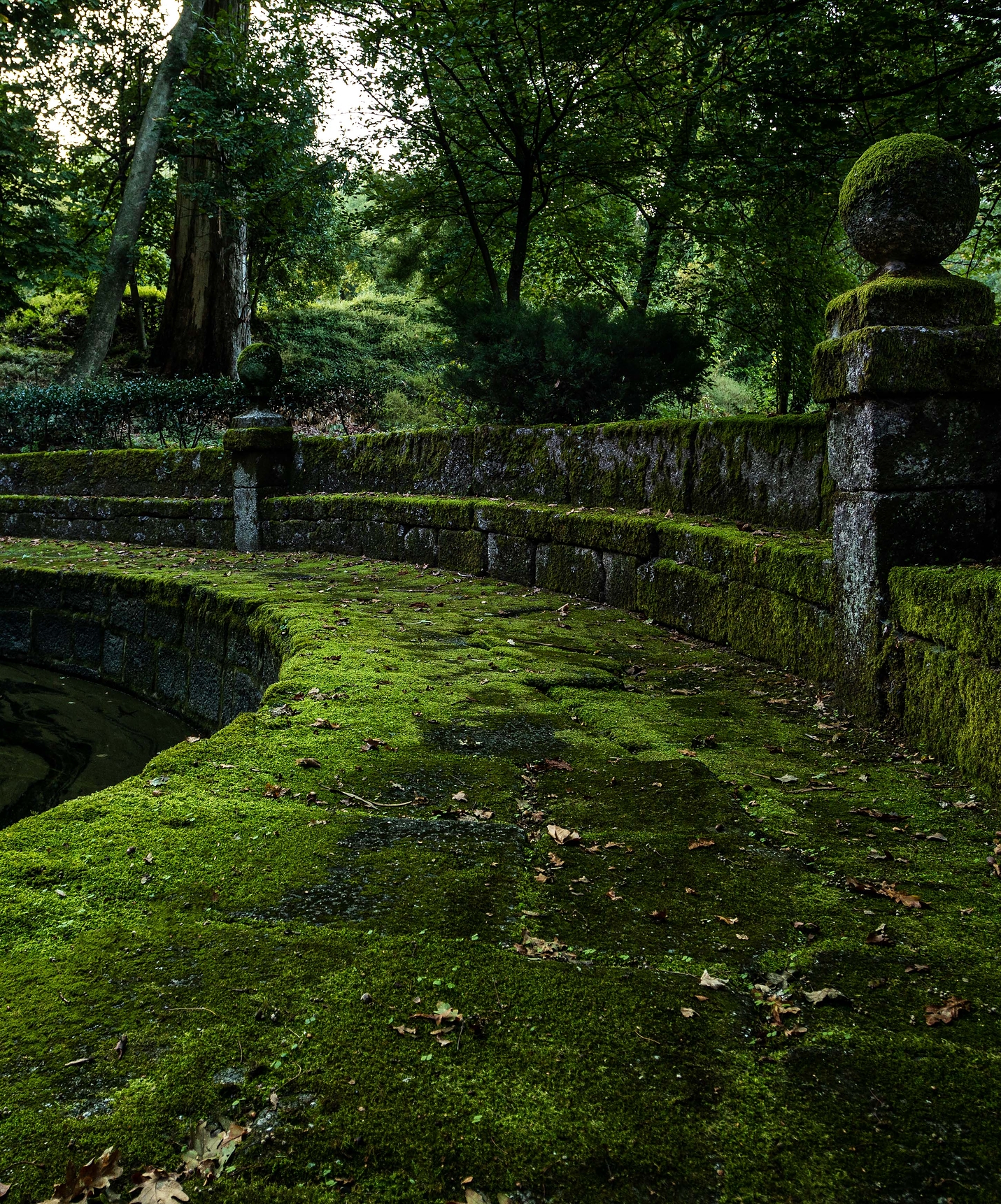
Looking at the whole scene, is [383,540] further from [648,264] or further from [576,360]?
[648,264]

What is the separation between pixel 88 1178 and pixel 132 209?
16.9 metres

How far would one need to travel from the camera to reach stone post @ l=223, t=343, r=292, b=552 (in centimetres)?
941

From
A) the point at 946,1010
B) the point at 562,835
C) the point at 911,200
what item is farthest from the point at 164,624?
the point at 946,1010

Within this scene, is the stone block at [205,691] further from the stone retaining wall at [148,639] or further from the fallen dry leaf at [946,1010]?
the fallen dry leaf at [946,1010]

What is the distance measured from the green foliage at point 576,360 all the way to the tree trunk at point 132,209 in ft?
29.4

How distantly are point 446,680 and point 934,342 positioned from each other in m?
2.38

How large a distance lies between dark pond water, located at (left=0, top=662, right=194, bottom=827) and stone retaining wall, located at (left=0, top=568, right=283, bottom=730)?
0.55 feet

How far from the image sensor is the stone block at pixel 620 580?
18.5 ft

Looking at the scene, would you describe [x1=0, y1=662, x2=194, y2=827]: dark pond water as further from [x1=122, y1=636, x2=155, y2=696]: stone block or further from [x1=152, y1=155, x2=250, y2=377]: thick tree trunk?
[x1=152, y1=155, x2=250, y2=377]: thick tree trunk

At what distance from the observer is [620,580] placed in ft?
18.9

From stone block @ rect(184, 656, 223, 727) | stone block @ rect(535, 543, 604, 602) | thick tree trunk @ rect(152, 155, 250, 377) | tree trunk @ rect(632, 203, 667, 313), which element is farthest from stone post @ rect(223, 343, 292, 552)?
thick tree trunk @ rect(152, 155, 250, 377)

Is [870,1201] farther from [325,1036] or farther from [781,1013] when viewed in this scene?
[325,1036]

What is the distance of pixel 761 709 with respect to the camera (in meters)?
3.53

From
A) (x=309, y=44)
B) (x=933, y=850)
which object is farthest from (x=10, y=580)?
(x=309, y=44)
